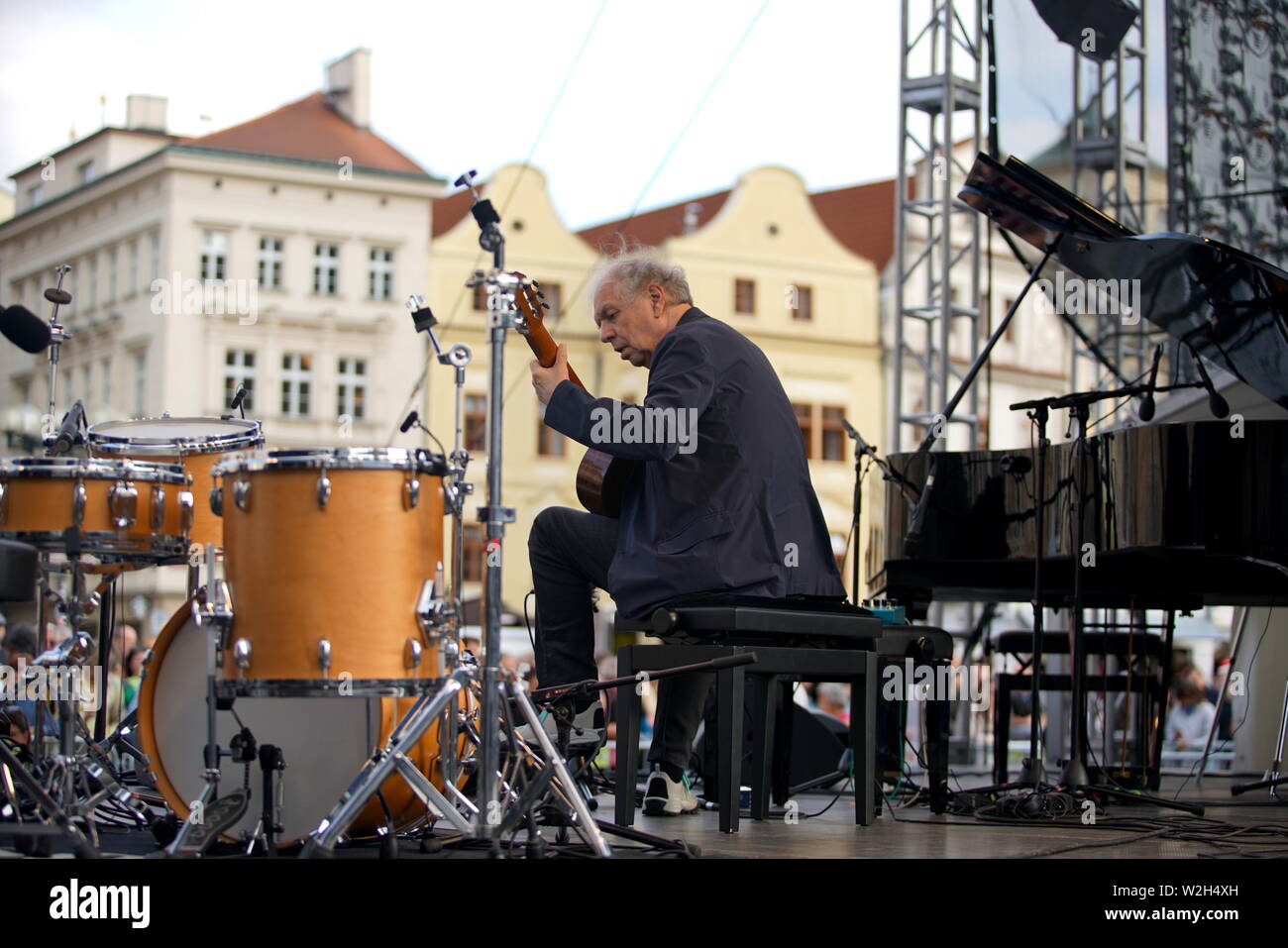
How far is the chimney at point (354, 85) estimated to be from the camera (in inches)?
1646

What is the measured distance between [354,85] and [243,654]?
132 feet

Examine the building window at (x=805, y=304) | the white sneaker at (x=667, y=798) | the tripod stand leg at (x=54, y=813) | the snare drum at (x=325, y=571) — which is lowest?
the white sneaker at (x=667, y=798)

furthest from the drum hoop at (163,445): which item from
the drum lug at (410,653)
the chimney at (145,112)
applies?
the chimney at (145,112)

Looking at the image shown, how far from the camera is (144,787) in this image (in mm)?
5340

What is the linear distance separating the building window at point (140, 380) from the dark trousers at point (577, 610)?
3465 centimetres

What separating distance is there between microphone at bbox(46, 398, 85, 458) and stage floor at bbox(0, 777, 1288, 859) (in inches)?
41.5

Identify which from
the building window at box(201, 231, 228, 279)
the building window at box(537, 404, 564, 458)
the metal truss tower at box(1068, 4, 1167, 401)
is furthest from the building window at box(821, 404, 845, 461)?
the metal truss tower at box(1068, 4, 1167, 401)

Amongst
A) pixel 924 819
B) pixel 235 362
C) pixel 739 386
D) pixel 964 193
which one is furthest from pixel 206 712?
pixel 235 362

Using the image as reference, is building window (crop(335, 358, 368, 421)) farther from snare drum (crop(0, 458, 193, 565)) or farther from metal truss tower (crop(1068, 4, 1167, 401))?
snare drum (crop(0, 458, 193, 565))

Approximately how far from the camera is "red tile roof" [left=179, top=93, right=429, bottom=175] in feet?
128

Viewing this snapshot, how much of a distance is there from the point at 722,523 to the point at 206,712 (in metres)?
1.53

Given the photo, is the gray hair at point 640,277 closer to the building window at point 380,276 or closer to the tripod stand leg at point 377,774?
the tripod stand leg at point 377,774

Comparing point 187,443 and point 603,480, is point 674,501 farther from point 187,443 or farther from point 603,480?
point 187,443
